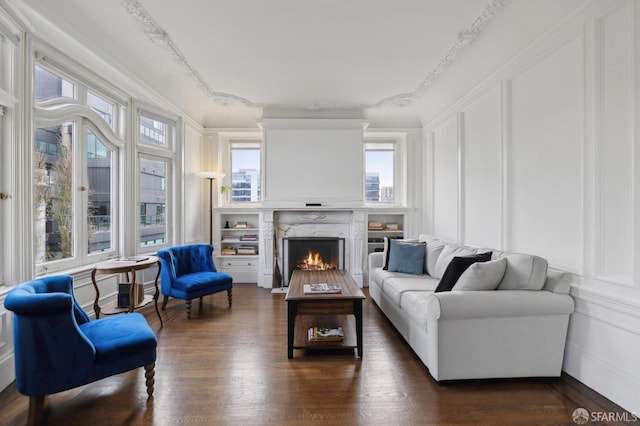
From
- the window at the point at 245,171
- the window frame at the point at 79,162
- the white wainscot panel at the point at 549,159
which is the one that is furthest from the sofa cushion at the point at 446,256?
the window frame at the point at 79,162

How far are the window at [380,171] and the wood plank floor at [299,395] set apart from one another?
3.35 metres

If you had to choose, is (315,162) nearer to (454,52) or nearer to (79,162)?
(454,52)

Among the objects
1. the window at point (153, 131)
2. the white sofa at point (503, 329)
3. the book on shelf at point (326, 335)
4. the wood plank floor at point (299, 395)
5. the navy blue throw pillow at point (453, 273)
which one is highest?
the window at point (153, 131)

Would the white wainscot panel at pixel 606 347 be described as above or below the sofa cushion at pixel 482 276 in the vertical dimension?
below

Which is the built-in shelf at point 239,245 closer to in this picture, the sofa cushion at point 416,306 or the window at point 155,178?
the window at point 155,178

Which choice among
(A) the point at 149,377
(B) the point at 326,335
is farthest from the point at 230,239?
(A) the point at 149,377

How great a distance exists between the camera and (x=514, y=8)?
8.40ft

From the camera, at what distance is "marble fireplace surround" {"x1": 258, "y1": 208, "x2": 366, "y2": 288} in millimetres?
5207

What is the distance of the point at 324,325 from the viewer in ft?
10.6

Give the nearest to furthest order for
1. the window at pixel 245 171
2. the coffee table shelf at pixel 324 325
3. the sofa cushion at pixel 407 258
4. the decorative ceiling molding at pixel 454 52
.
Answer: the decorative ceiling molding at pixel 454 52 < the coffee table shelf at pixel 324 325 < the sofa cushion at pixel 407 258 < the window at pixel 245 171

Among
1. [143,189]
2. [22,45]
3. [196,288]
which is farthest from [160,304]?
[22,45]

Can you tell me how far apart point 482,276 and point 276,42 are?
2.99 metres

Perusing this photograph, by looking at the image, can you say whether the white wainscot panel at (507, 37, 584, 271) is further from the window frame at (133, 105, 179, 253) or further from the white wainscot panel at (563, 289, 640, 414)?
the window frame at (133, 105, 179, 253)

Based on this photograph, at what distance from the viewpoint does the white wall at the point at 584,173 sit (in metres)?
1.98
